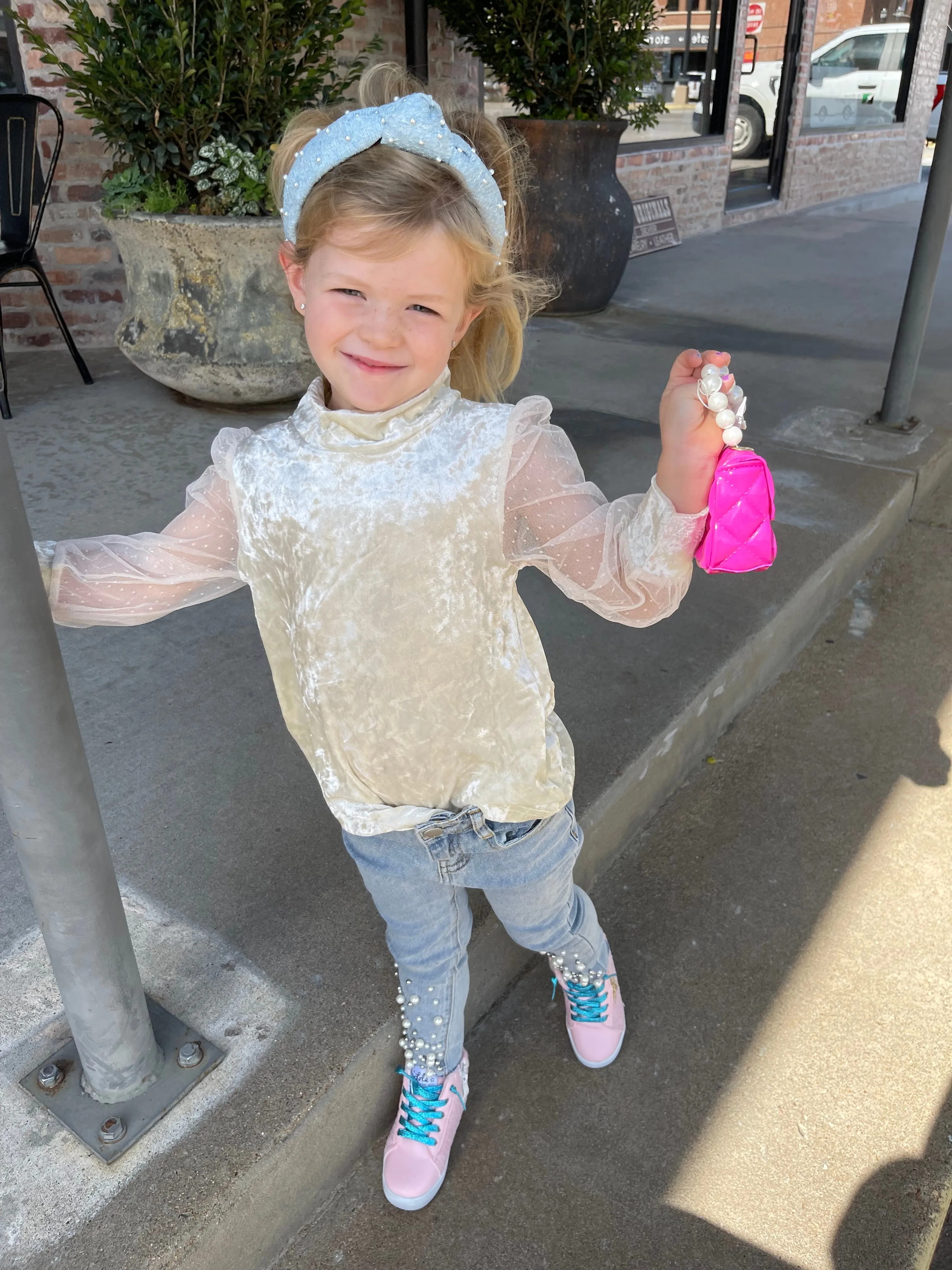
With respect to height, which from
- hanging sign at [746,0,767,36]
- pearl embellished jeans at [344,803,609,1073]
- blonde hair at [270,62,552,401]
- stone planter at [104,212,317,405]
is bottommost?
pearl embellished jeans at [344,803,609,1073]

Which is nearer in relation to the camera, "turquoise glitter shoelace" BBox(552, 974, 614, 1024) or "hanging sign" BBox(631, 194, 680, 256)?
"turquoise glitter shoelace" BBox(552, 974, 614, 1024)

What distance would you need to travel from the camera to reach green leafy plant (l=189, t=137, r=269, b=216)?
3.45 meters

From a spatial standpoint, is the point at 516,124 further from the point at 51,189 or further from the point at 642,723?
the point at 642,723

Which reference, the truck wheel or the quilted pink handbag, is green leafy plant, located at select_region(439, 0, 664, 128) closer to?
the truck wheel

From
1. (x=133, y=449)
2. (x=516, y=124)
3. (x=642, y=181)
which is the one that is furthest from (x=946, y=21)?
(x=133, y=449)

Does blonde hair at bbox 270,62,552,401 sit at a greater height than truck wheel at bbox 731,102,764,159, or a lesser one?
greater

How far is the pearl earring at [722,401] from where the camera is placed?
101 cm

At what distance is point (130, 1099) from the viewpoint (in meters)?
1.40

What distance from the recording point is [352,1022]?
1522mm

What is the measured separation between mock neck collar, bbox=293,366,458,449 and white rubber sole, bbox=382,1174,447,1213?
42.8 inches

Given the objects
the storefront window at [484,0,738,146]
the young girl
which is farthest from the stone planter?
the storefront window at [484,0,738,146]

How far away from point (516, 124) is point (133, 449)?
9.87 feet

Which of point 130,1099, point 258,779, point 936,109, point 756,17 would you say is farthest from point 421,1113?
point 936,109

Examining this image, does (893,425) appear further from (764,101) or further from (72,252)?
(764,101)
